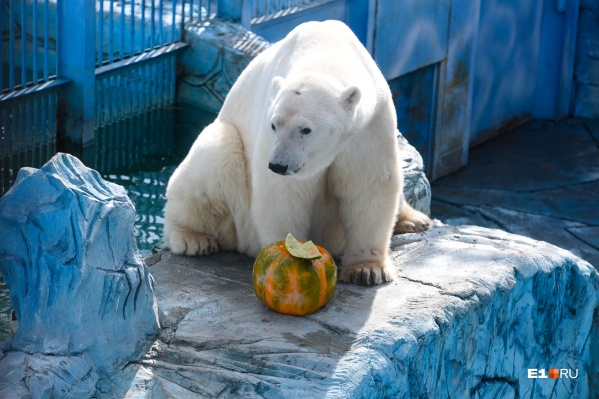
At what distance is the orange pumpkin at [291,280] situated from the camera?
3.59 meters

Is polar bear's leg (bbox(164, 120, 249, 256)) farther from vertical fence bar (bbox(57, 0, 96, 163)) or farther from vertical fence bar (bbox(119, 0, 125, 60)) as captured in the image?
vertical fence bar (bbox(119, 0, 125, 60))

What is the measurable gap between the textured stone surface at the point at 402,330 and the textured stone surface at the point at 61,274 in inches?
6.9

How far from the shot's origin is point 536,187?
10.4 metres

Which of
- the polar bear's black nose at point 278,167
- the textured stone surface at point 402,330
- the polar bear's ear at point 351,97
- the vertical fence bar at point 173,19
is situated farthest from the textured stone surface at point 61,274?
the vertical fence bar at point 173,19

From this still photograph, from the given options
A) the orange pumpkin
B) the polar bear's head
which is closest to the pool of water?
the orange pumpkin

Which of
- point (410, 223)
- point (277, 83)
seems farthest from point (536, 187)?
point (277, 83)

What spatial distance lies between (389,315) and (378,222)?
49cm

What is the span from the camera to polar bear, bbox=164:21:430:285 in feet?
11.8

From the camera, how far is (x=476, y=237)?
4754mm

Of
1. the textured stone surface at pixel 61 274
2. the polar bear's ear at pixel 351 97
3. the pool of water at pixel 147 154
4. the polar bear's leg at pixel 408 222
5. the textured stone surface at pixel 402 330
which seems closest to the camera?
the textured stone surface at pixel 61 274

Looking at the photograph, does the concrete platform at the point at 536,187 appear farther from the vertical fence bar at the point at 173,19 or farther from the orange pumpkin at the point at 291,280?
the orange pumpkin at the point at 291,280

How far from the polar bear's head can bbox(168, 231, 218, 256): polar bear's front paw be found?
0.88 m

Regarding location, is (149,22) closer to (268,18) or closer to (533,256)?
(268,18)

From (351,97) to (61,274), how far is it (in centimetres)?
127
